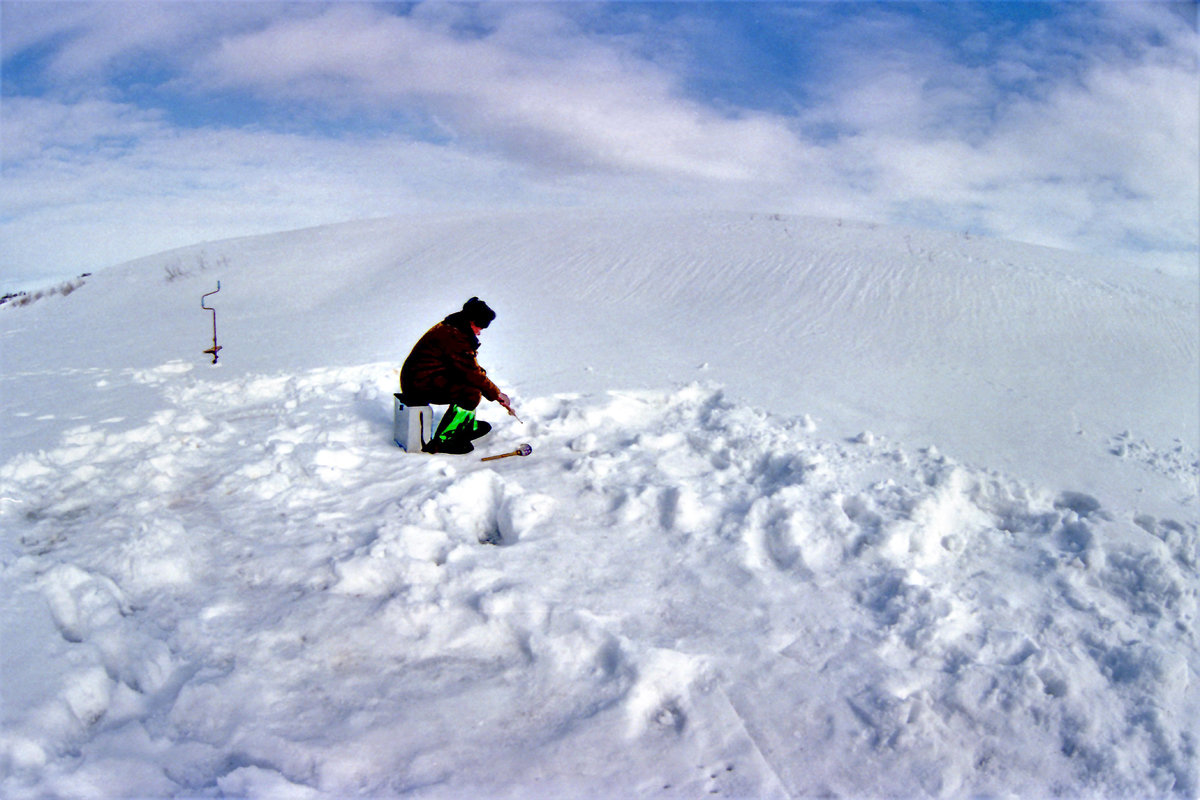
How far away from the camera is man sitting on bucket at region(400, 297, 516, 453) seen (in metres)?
5.13

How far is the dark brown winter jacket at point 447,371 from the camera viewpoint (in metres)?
5.13

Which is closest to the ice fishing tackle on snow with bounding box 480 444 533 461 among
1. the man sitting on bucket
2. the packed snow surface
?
the packed snow surface

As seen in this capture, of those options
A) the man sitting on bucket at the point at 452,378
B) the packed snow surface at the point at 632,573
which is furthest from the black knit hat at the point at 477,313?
the packed snow surface at the point at 632,573

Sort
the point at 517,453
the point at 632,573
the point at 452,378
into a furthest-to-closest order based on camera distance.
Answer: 1. the point at 452,378
2. the point at 517,453
3. the point at 632,573

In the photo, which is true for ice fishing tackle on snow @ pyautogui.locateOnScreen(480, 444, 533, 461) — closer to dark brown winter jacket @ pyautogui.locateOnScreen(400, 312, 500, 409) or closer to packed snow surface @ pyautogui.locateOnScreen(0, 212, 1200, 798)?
packed snow surface @ pyautogui.locateOnScreen(0, 212, 1200, 798)

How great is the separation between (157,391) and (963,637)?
6.77 m

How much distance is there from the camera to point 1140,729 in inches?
104

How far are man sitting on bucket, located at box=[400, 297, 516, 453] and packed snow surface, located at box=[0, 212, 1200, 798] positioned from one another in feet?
0.88

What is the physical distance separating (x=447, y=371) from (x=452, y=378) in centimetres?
7

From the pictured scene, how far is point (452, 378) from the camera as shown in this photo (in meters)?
5.20

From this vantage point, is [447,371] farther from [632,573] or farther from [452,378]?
[632,573]

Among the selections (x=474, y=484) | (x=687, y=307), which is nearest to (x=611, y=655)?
(x=474, y=484)

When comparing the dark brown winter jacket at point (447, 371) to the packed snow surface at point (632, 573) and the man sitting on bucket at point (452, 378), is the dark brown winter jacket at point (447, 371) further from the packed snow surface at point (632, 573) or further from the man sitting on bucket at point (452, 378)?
the packed snow surface at point (632, 573)

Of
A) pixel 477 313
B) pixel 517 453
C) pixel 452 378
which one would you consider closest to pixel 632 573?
pixel 517 453
